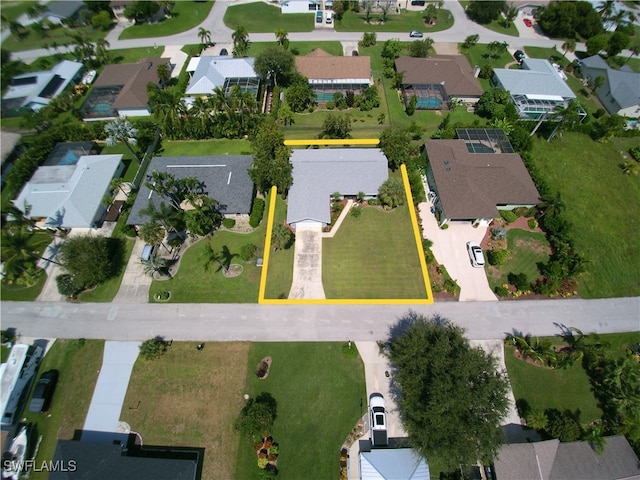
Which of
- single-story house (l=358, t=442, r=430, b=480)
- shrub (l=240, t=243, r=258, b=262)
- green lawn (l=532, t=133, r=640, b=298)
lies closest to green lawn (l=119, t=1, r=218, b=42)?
shrub (l=240, t=243, r=258, b=262)

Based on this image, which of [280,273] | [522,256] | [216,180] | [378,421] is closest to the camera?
[378,421]

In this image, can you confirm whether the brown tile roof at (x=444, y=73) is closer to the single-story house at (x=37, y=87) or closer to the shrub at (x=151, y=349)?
the shrub at (x=151, y=349)

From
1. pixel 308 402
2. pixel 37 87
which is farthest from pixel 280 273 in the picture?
pixel 37 87

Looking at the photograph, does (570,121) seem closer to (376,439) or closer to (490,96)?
(490,96)

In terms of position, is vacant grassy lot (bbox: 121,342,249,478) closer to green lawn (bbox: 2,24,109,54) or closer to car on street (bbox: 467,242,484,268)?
car on street (bbox: 467,242,484,268)

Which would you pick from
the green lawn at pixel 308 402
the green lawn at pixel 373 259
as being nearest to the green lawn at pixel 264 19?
the green lawn at pixel 373 259

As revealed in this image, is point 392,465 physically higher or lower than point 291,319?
lower

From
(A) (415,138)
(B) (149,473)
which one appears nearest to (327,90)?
(A) (415,138)

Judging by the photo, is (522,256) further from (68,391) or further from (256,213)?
(68,391)
